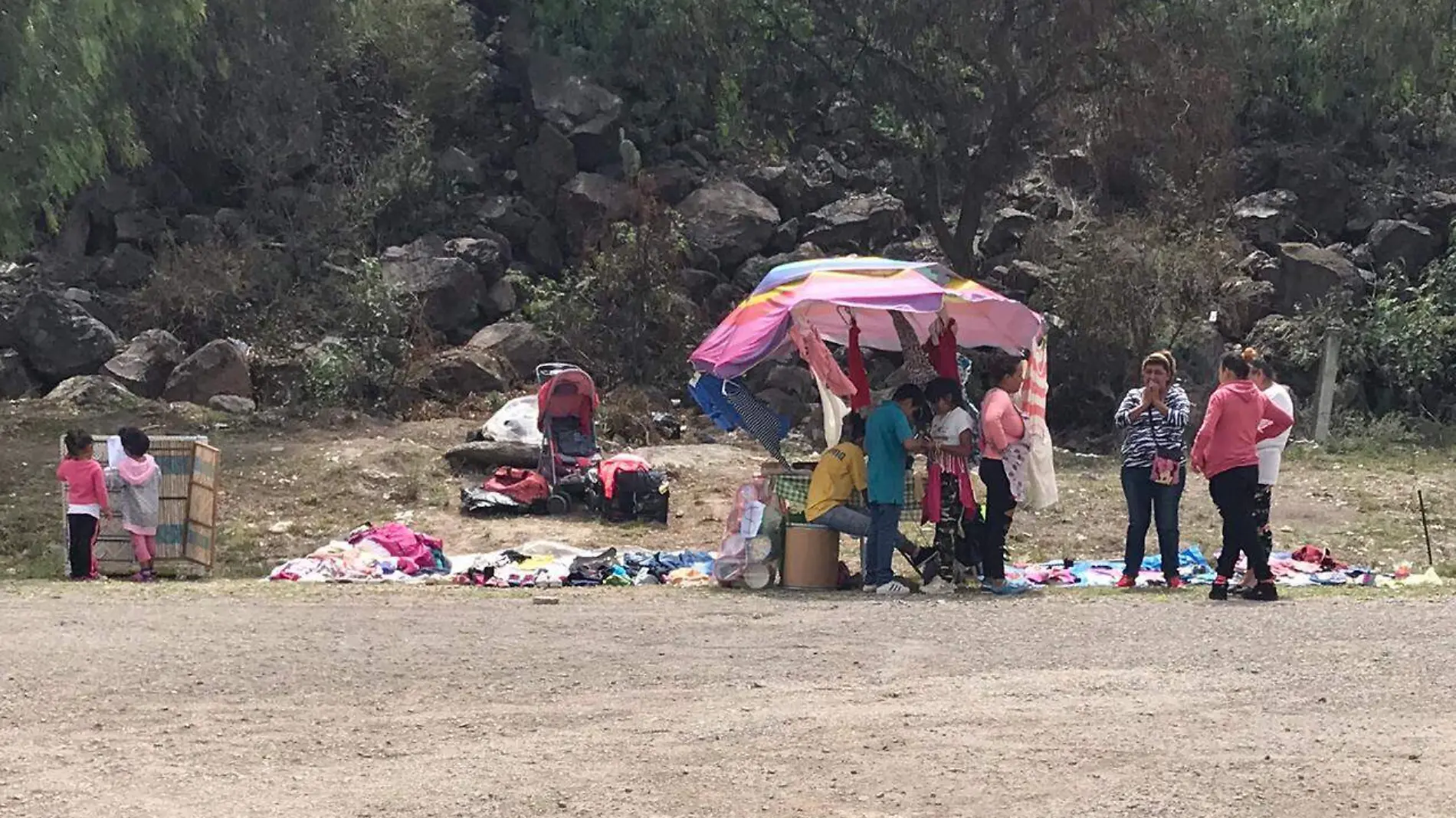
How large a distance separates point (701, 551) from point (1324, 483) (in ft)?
23.8

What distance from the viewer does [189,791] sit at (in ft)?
17.0

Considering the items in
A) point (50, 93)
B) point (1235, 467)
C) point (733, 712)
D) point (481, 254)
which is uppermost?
point (50, 93)

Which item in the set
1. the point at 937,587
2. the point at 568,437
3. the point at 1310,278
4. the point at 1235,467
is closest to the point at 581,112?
the point at 1310,278

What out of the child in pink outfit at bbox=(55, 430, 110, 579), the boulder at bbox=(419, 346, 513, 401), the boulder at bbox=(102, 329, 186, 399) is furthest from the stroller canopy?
the boulder at bbox=(102, 329, 186, 399)

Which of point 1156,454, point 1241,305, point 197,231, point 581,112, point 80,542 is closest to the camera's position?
point 1156,454

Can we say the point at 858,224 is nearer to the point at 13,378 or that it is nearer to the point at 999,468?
the point at 13,378

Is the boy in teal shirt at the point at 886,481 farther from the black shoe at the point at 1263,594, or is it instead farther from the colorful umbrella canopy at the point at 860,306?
the black shoe at the point at 1263,594

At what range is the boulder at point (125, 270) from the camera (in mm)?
25031

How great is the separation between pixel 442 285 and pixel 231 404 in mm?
5192

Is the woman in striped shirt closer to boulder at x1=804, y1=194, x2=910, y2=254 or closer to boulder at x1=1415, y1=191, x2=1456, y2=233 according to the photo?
boulder at x1=804, y1=194, x2=910, y2=254

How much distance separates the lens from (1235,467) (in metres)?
9.55

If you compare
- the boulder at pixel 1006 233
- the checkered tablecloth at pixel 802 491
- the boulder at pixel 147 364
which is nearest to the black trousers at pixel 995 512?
the checkered tablecloth at pixel 802 491

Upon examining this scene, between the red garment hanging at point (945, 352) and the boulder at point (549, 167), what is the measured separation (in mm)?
17540

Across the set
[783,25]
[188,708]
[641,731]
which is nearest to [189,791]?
[188,708]
